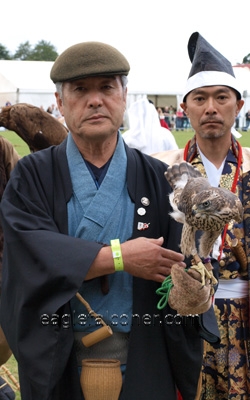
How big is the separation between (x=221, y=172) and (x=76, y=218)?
118cm

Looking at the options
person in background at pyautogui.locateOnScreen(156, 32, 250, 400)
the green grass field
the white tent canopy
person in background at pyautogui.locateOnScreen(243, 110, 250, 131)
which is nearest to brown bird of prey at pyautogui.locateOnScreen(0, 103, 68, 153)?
person in background at pyautogui.locateOnScreen(156, 32, 250, 400)

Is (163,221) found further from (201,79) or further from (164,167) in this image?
(201,79)

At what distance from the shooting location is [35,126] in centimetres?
478

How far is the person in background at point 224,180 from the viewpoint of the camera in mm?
3230

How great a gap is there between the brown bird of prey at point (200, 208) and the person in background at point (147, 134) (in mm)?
4155

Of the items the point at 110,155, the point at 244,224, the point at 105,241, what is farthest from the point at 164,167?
the point at 244,224

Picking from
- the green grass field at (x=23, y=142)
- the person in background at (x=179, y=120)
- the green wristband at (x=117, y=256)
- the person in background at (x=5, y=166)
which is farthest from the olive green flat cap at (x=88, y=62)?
the person in background at (x=179, y=120)

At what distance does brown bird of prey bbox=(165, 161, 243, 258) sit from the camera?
205 cm

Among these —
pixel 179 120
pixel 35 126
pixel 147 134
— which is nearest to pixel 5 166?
pixel 35 126

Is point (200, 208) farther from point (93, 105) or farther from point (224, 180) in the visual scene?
point (224, 180)

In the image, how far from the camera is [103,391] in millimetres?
2391

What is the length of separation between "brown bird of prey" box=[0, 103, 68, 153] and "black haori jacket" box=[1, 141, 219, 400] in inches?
82.7

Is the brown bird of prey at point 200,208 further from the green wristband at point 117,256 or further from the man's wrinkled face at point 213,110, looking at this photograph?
the man's wrinkled face at point 213,110

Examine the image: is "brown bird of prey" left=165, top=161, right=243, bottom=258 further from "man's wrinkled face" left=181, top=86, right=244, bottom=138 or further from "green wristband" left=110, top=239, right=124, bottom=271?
"man's wrinkled face" left=181, top=86, right=244, bottom=138
